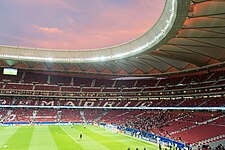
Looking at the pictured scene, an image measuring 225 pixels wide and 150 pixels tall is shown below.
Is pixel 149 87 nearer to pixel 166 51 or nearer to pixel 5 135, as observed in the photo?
pixel 166 51

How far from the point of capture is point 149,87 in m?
64.6

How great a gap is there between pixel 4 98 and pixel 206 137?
172 ft

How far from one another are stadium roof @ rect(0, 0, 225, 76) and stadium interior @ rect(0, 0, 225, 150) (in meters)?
0.11

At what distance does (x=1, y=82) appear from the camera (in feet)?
211

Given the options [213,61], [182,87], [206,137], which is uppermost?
[213,61]

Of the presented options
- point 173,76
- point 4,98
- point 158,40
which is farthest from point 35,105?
point 158,40

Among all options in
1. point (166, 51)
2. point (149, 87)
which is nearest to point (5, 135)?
point (166, 51)

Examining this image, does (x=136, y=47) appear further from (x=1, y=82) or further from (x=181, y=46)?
(x=1, y=82)

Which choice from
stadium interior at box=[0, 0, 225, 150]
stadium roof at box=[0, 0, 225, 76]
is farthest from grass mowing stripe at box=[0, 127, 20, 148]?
stadium roof at box=[0, 0, 225, 76]

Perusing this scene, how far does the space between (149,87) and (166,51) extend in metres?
26.2

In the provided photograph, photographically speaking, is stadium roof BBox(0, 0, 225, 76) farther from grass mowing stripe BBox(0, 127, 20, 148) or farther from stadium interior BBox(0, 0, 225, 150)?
grass mowing stripe BBox(0, 127, 20, 148)

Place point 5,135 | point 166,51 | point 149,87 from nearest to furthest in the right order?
point 5,135 → point 166,51 → point 149,87

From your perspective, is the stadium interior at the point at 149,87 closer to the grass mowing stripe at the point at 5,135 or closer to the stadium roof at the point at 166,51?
the stadium roof at the point at 166,51

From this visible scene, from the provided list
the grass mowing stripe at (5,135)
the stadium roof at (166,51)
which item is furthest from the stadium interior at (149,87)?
the grass mowing stripe at (5,135)
